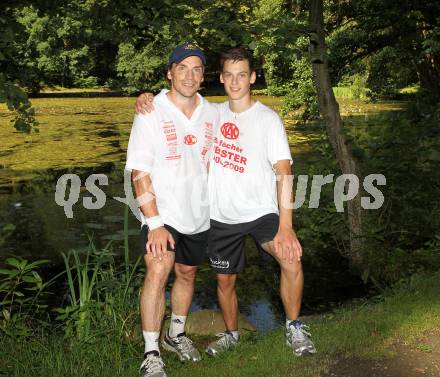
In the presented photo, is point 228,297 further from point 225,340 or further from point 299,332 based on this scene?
point 299,332

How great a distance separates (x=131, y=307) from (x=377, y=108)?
3119 cm

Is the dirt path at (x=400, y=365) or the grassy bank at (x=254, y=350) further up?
the dirt path at (x=400, y=365)

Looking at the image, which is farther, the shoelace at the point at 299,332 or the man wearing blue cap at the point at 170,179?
the shoelace at the point at 299,332

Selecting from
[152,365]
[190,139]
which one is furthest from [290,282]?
[190,139]

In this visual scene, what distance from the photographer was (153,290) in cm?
389

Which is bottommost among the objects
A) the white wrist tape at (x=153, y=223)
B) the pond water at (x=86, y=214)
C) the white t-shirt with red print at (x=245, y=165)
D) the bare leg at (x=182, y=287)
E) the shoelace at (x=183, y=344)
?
the pond water at (x=86, y=214)

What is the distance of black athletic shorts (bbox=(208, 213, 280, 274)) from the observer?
14.0ft

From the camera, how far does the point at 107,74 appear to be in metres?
64.2

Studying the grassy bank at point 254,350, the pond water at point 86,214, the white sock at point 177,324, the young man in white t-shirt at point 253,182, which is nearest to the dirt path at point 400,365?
the grassy bank at point 254,350

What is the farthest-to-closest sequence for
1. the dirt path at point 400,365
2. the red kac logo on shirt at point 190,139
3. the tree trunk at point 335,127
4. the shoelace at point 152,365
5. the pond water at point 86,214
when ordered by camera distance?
the pond water at point 86,214 < the tree trunk at point 335,127 < the red kac logo on shirt at point 190,139 < the shoelace at point 152,365 < the dirt path at point 400,365

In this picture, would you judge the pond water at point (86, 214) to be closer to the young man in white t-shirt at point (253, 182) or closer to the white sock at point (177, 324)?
the white sock at point (177, 324)

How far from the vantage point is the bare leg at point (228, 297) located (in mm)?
4582

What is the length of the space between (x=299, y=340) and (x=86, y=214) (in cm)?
848

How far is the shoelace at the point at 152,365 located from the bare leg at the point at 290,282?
1.00 metres
